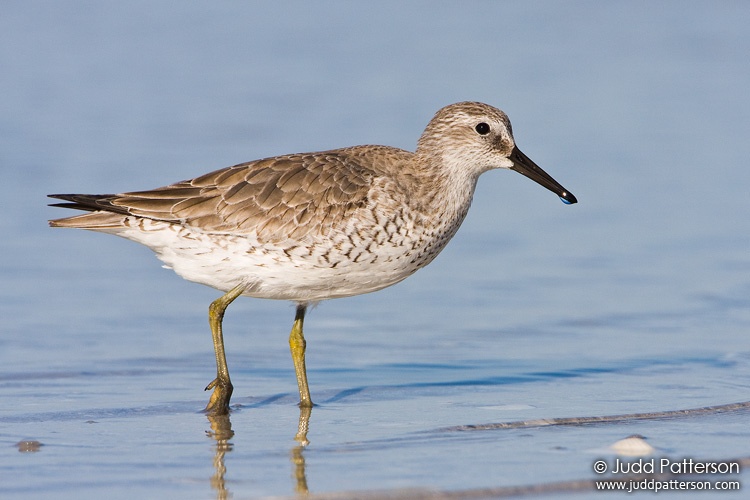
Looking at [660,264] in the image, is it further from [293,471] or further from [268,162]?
[293,471]

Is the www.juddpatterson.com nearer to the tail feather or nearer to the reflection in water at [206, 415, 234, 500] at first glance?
the reflection in water at [206, 415, 234, 500]

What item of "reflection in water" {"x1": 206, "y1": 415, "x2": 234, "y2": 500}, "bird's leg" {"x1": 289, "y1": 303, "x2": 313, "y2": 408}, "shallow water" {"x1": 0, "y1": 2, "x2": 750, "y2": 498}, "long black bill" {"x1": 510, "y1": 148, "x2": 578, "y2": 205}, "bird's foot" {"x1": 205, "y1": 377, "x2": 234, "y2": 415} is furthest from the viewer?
"long black bill" {"x1": 510, "y1": 148, "x2": 578, "y2": 205}

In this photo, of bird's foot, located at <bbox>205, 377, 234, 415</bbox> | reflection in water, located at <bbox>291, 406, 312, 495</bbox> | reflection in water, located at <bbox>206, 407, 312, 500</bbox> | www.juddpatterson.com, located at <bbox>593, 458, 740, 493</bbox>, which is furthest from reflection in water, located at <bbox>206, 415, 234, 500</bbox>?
www.juddpatterson.com, located at <bbox>593, 458, 740, 493</bbox>

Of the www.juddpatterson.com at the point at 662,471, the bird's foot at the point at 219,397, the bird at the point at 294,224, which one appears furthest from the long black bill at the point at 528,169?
the www.juddpatterson.com at the point at 662,471

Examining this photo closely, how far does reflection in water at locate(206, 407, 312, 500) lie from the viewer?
6352 millimetres

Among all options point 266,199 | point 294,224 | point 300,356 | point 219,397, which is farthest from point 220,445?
point 266,199

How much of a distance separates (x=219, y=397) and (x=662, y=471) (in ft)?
10.2

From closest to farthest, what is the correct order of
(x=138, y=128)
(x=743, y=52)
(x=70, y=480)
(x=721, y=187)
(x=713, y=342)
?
(x=70, y=480), (x=713, y=342), (x=721, y=187), (x=138, y=128), (x=743, y=52)

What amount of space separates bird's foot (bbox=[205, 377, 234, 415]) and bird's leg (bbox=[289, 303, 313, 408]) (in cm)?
49

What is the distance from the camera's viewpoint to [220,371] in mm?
8453

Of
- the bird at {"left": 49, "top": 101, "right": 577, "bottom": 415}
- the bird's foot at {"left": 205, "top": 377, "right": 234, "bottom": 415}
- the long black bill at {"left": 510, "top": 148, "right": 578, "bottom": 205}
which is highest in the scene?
the long black bill at {"left": 510, "top": 148, "right": 578, "bottom": 205}

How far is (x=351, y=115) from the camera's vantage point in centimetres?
1639

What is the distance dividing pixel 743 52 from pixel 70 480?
51.8 feet

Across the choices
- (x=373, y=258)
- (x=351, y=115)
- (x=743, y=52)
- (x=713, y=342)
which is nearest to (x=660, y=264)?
(x=713, y=342)
